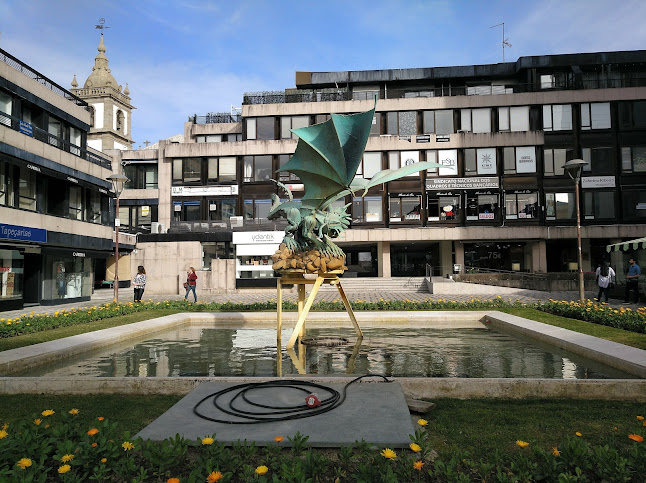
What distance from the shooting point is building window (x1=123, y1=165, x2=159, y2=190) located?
53.0 m

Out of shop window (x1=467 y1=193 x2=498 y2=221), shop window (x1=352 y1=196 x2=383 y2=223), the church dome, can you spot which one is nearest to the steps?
shop window (x1=352 y1=196 x2=383 y2=223)

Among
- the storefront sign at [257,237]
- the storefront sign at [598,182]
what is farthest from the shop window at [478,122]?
the storefront sign at [257,237]

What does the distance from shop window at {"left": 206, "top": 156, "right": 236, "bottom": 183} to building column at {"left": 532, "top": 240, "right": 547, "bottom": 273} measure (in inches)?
1149

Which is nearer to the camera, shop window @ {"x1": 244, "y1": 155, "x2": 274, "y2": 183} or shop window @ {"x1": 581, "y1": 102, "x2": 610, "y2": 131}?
shop window @ {"x1": 581, "y1": 102, "x2": 610, "y2": 131}

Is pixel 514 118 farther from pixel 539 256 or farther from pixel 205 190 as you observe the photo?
pixel 205 190

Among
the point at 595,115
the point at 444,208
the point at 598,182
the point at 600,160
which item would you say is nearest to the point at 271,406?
the point at 444,208

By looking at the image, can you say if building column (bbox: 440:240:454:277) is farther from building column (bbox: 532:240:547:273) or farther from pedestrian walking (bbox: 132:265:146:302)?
pedestrian walking (bbox: 132:265:146:302)

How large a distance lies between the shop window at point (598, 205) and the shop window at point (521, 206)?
171 inches

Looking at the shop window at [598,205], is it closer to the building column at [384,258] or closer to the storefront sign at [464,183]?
the storefront sign at [464,183]

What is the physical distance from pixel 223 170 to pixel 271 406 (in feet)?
146

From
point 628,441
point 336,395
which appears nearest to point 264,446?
point 336,395

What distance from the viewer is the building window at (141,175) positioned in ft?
174

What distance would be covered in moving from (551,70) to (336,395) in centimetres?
4982

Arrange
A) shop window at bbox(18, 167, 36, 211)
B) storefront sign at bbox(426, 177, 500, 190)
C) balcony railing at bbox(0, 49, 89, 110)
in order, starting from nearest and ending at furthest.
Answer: balcony railing at bbox(0, 49, 89, 110)
shop window at bbox(18, 167, 36, 211)
storefront sign at bbox(426, 177, 500, 190)
